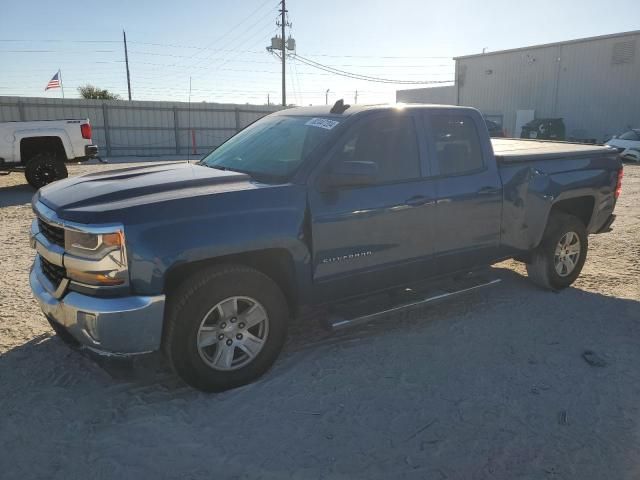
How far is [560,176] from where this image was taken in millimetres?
5031

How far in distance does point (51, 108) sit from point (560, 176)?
22.3 meters

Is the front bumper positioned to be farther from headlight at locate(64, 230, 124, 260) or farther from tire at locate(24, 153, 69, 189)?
tire at locate(24, 153, 69, 189)

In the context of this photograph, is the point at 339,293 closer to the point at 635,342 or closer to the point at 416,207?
the point at 416,207

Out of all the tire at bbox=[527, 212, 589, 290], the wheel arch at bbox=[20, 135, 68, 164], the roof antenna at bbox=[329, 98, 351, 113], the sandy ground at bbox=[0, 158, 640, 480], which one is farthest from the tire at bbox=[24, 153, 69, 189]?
the tire at bbox=[527, 212, 589, 290]

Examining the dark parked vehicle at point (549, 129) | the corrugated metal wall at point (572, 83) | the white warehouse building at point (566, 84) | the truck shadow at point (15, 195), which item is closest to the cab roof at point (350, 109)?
the truck shadow at point (15, 195)

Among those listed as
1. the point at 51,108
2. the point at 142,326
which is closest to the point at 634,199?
the point at 142,326

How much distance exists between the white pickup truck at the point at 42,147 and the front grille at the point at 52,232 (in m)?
9.28

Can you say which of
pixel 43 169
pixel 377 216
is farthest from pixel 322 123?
pixel 43 169

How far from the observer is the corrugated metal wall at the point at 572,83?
1126 inches

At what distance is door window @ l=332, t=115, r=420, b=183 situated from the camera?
3.88 m

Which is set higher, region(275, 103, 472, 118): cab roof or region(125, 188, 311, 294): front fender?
region(275, 103, 472, 118): cab roof

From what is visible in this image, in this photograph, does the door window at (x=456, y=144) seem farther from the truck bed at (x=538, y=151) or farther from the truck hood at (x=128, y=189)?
the truck hood at (x=128, y=189)

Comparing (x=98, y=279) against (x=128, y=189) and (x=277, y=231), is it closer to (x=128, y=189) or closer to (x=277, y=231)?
(x=128, y=189)

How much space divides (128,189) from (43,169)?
985 cm
